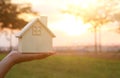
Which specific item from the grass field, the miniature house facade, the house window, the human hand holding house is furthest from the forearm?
the grass field

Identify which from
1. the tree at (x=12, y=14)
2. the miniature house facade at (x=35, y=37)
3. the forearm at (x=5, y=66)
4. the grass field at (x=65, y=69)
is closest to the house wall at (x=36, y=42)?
the miniature house facade at (x=35, y=37)

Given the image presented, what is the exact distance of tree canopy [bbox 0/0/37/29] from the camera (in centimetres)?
2489

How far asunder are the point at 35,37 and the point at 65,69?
10332 mm

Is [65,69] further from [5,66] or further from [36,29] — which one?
[5,66]

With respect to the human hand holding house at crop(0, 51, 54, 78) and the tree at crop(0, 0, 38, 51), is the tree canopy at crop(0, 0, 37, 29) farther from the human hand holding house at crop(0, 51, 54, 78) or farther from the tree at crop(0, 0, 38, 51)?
the human hand holding house at crop(0, 51, 54, 78)

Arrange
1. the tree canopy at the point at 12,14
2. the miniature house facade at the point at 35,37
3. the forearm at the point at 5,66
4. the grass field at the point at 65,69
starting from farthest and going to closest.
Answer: the tree canopy at the point at 12,14 < the grass field at the point at 65,69 < the miniature house facade at the point at 35,37 < the forearm at the point at 5,66

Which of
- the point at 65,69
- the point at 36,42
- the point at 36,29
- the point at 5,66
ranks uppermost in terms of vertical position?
the point at 36,29

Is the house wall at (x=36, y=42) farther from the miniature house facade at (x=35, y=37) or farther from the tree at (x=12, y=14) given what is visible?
the tree at (x=12, y=14)

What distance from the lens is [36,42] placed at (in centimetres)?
423

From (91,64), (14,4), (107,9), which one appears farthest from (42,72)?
(14,4)

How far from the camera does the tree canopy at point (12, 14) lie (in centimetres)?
2489

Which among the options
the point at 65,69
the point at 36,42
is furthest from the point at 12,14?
the point at 36,42

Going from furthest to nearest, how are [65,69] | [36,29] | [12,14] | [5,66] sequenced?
[12,14]
[65,69]
[36,29]
[5,66]

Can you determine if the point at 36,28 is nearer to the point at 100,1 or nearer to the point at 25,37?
the point at 25,37
